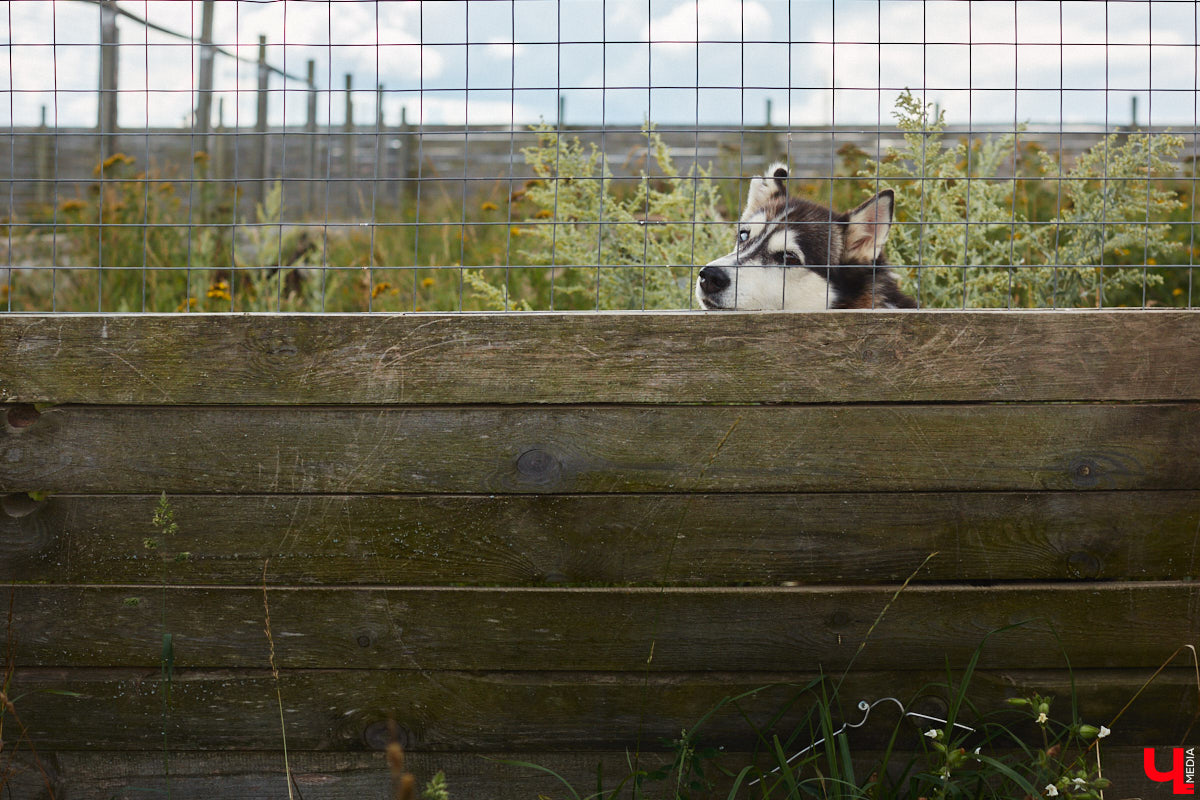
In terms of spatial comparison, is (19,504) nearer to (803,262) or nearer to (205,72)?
(803,262)

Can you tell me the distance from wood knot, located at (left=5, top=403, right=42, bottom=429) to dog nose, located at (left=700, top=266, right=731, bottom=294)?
182cm

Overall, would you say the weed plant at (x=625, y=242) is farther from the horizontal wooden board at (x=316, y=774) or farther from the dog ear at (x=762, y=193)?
the horizontal wooden board at (x=316, y=774)

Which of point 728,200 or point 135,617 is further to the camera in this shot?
point 728,200

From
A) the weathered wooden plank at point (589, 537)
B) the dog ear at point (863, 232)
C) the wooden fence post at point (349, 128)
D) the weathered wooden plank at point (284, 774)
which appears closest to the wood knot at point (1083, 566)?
the weathered wooden plank at point (589, 537)

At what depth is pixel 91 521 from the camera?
1.97 meters

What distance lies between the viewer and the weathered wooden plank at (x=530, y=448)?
77.5 inches

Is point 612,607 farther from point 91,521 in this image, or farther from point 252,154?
point 252,154

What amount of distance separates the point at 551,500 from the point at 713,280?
1116 mm

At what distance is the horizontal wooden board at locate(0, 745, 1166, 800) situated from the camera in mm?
2000

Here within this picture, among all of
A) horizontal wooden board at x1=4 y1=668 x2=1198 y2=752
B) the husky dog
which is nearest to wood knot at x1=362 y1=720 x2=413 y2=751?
horizontal wooden board at x1=4 y1=668 x2=1198 y2=752

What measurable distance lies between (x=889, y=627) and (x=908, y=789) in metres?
0.36

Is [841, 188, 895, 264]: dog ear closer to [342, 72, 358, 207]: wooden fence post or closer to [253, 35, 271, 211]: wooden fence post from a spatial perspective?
[342, 72, 358, 207]: wooden fence post

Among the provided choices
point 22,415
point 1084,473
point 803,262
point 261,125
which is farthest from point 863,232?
point 261,125

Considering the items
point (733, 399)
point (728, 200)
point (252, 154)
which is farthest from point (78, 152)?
point (733, 399)
